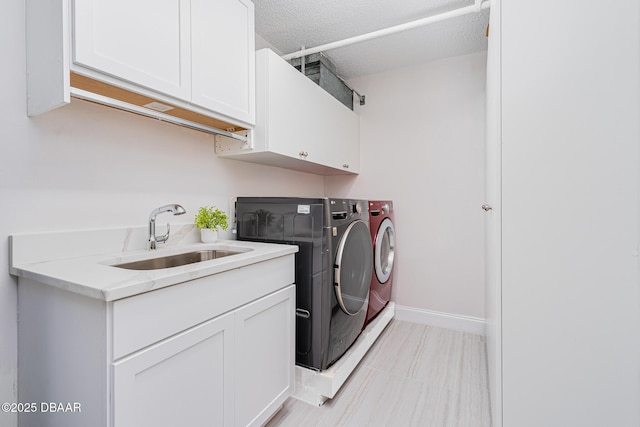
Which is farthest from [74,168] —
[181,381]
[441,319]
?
[441,319]

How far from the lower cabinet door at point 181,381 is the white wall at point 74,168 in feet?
2.06

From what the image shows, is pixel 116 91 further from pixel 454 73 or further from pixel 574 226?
pixel 454 73

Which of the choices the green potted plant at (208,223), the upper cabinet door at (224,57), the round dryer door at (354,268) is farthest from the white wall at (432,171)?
the green potted plant at (208,223)

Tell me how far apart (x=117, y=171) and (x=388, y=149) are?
2254 mm

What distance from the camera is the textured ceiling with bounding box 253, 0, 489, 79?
1842 millimetres

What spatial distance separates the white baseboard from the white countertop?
1844mm

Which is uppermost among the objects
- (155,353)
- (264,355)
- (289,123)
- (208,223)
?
(289,123)

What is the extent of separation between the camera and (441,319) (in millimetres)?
2576

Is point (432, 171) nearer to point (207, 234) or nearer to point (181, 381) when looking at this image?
Answer: point (207, 234)

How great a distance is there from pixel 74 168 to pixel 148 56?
0.56 m

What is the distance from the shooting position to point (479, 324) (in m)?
2.42

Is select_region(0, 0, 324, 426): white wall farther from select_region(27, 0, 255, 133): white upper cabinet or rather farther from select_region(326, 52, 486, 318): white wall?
select_region(326, 52, 486, 318): white wall

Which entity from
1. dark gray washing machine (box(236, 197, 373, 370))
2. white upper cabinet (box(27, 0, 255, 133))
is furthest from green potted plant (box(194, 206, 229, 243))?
white upper cabinet (box(27, 0, 255, 133))

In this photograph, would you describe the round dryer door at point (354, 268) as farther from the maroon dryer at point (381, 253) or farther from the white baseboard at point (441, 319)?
the white baseboard at point (441, 319)
